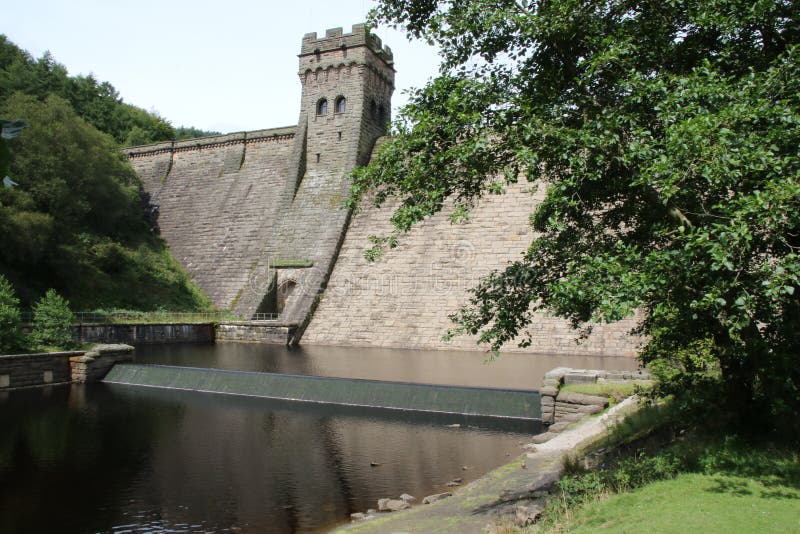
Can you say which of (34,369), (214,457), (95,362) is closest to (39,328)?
(34,369)

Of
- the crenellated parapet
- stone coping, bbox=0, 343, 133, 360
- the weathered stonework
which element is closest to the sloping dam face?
the weathered stonework

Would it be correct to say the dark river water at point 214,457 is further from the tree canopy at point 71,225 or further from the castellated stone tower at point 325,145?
the castellated stone tower at point 325,145

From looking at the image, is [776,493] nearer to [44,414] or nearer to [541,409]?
[541,409]

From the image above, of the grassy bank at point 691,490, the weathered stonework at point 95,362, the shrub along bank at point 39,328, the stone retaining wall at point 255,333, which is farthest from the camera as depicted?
the stone retaining wall at point 255,333

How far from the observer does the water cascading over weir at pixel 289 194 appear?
3047cm

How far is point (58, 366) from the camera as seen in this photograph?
1783 centimetres

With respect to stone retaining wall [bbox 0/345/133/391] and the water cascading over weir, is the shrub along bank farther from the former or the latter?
the water cascading over weir

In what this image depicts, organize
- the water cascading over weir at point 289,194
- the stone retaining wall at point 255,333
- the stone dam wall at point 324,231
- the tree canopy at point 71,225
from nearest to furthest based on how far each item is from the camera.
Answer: the tree canopy at point 71,225, the stone dam wall at point 324,231, the stone retaining wall at point 255,333, the water cascading over weir at point 289,194

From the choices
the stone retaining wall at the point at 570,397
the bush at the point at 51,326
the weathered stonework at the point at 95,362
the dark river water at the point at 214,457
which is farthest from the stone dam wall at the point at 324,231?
the stone retaining wall at the point at 570,397

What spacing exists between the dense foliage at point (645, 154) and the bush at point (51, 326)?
14754 mm

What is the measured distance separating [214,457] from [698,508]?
8431 millimetres

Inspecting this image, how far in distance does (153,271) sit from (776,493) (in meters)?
32.4

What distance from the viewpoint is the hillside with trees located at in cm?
2589

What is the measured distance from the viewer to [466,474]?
10.2 meters
